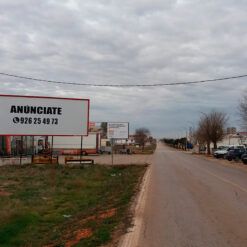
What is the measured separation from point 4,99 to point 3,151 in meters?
25.5

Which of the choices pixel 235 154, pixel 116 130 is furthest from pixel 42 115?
pixel 235 154

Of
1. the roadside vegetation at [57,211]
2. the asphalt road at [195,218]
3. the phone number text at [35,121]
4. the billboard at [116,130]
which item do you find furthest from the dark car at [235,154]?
the asphalt road at [195,218]

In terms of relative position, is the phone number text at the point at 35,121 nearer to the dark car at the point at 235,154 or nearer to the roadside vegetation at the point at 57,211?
the roadside vegetation at the point at 57,211

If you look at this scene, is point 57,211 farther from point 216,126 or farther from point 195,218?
point 216,126

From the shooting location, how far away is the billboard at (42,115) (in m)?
35.7

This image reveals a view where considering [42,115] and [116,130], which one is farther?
[116,130]

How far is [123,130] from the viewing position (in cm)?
4244

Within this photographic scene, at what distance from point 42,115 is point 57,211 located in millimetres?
21428

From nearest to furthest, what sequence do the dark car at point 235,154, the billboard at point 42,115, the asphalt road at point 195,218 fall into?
the asphalt road at point 195,218 → the billboard at point 42,115 → the dark car at point 235,154

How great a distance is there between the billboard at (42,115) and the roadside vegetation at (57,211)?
9261 mm

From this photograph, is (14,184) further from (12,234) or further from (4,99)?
(4,99)

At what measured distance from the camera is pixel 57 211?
51.7 feet

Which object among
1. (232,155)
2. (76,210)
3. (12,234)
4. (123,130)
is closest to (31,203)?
(76,210)

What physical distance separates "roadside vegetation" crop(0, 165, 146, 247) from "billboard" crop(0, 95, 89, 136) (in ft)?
30.4
